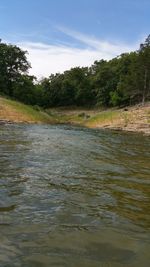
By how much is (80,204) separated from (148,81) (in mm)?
69081

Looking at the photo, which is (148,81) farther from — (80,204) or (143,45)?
(80,204)

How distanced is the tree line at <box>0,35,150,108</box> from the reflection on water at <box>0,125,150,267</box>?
58.0 metres

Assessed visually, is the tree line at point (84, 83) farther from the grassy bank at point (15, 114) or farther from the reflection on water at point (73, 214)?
the reflection on water at point (73, 214)

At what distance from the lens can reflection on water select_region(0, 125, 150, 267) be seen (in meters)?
6.48

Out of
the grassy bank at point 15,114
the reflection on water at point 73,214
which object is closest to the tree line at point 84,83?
the grassy bank at point 15,114

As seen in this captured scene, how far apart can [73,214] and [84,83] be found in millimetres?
103769

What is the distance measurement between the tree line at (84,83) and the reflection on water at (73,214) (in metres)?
58.0

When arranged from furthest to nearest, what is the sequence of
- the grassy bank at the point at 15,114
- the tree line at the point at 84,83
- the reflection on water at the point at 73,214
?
the tree line at the point at 84,83, the grassy bank at the point at 15,114, the reflection on water at the point at 73,214

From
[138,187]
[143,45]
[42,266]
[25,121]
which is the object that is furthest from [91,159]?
[143,45]

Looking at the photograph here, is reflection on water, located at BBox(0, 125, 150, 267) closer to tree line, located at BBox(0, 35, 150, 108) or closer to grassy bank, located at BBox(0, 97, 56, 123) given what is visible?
grassy bank, located at BBox(0, 97, 56, 123)

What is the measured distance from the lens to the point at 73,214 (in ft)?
28.7

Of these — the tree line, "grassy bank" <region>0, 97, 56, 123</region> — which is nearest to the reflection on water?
"grassy bank" <region>0, 97, 56, 123</region>

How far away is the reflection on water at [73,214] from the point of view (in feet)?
21.3

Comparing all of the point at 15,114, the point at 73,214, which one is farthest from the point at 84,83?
the point at 73,214
